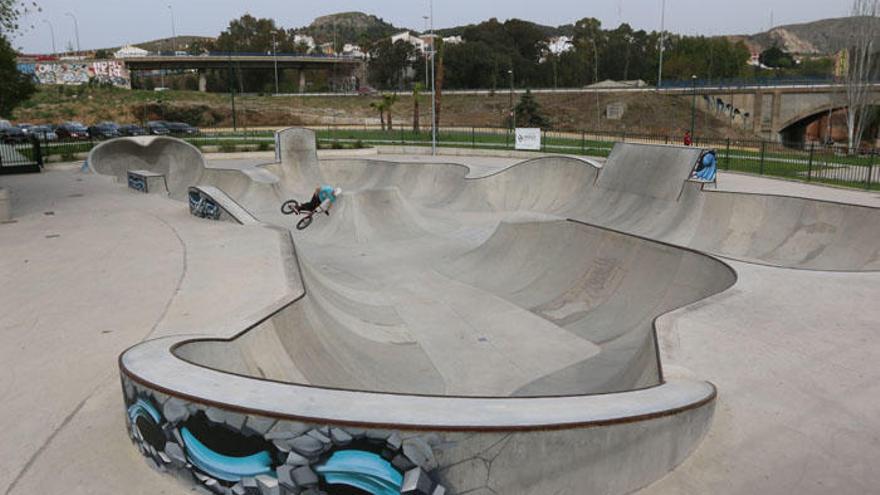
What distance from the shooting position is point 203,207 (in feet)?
57.1

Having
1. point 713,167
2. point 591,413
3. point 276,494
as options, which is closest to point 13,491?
point 276,494

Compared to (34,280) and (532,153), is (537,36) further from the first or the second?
(34,280)

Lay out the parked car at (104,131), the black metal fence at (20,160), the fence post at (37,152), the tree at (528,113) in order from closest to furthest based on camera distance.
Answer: the black metal fence at (20,160) < the fence post at (37,152) < the parked car at (104,131) < the tree at (528,113)

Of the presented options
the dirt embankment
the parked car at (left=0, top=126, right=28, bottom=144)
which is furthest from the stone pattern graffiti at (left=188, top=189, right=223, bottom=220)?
the dirt embankment

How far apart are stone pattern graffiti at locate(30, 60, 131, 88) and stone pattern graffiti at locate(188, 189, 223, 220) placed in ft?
280

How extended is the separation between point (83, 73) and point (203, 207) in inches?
3613

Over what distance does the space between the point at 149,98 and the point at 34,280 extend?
79346 mm

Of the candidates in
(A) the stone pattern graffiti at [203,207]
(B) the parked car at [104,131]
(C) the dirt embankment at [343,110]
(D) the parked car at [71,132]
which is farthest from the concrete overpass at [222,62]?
(A) the stone pattern graffiti at [203,207]

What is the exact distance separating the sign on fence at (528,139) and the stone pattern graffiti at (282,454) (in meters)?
32.1

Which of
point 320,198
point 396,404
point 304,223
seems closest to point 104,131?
point 304,223

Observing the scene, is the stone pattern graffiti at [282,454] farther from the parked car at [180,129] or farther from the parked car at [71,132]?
the parked car at [71,132]

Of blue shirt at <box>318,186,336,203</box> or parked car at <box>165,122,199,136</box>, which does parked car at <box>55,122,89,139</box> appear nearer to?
parked car at <box>165,122,199,136</box>

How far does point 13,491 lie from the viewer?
4.75 metres

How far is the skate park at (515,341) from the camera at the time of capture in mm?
4441
